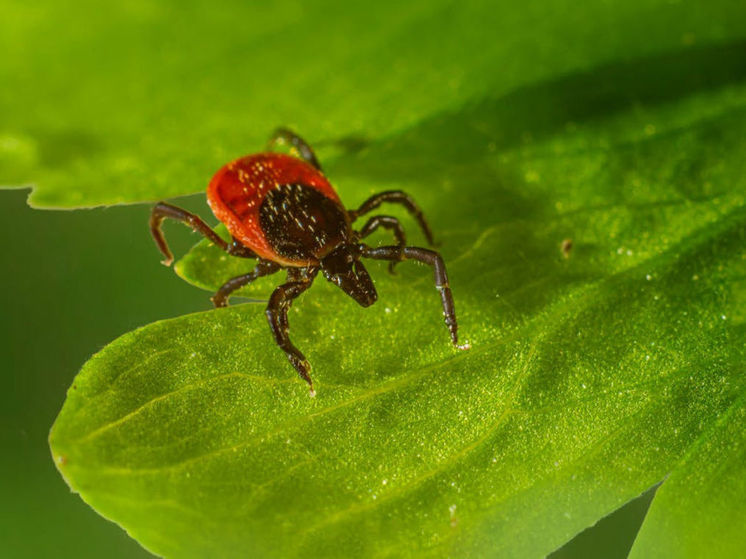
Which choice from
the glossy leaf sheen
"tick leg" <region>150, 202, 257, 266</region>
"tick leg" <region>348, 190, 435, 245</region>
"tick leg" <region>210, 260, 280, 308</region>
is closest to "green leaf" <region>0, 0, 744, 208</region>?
the glossy leaf sheen

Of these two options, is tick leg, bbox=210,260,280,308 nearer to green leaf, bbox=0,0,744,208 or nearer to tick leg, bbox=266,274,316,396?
tick leg, bbox=266,274,316,396

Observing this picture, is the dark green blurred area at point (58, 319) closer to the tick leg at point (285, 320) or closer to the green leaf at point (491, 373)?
the tick leg at point (285, 320)

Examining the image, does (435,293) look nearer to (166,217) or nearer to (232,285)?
(232,285)

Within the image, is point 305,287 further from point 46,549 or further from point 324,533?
point 46,549

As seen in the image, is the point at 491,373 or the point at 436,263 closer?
the point at 491,373

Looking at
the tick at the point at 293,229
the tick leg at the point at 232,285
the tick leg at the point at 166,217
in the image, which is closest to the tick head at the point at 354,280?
the tick at the point at 293,229

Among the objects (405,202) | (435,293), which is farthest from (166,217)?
(435,293)
